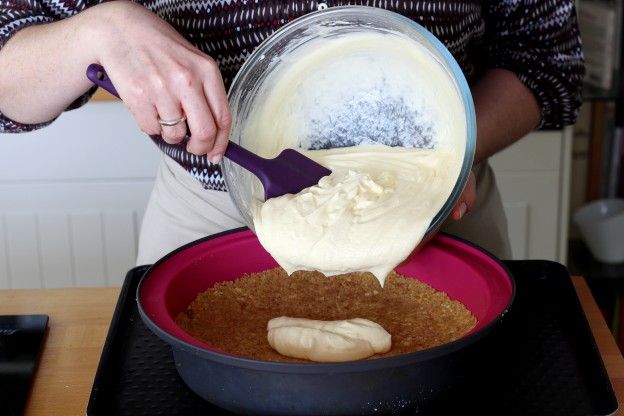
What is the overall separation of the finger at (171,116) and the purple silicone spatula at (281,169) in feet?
0.19

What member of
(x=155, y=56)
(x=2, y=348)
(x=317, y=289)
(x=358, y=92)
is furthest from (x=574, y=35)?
(x=2, y=348)

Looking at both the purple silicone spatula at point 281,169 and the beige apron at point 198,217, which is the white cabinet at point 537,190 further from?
the purple silicone spatula at point 281,169

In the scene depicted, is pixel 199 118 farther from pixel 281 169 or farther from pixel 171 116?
pixel 281 169

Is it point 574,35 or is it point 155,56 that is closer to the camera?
point 155,56

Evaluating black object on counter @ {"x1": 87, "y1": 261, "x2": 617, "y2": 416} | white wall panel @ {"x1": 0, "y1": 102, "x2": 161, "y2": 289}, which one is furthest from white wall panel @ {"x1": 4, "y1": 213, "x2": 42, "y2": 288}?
black object on counter @ {"x1": 87, "y1": 261, "x2": 617, "y2": 416}

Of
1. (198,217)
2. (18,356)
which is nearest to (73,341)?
(18,356)

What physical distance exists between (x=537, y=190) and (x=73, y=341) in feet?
3.84

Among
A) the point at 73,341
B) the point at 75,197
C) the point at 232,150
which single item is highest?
the point at 232,150

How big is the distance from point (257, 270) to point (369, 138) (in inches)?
6.8

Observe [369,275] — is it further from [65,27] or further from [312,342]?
[65,27]

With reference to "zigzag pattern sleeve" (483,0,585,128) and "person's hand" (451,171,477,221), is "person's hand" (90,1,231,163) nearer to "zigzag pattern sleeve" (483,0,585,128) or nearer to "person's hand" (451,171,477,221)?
"person's hand" (451,171,477,221)

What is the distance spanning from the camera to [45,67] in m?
Answer: 0.85

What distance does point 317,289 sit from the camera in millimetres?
874

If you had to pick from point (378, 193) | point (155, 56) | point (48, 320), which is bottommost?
point (48, 320)
